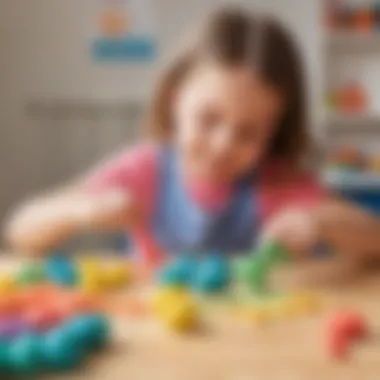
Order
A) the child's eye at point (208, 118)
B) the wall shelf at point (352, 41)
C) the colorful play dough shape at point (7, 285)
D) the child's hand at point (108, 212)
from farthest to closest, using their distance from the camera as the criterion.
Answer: the wall shelf at point (352, 41)
the child's eye at point (208, 118)
the child's hand at point (108, 212)
the colorful play dough shape at point (7, 285)

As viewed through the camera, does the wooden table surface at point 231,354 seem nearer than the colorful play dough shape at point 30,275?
Yes

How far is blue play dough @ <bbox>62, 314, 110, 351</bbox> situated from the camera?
58 centimetres

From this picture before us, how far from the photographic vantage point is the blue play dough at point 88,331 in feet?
1.90

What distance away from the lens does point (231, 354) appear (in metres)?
0.57

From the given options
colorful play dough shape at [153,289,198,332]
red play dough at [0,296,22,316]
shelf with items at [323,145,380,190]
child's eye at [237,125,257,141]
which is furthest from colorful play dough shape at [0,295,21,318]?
shelf with items at [323,145,380,190]

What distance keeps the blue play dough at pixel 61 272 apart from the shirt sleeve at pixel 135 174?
0.22m

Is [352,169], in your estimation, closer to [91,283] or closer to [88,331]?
[91,283]

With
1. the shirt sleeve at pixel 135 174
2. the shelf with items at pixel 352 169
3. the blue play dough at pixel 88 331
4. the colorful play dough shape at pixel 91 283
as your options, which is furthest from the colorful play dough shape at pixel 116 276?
the shelf with items at pixel 352 169

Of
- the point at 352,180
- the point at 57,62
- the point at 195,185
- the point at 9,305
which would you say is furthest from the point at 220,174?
the point at 57,62

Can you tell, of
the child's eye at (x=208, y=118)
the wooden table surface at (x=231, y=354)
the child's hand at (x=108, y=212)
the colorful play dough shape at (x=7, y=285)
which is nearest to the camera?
the wooden table surface at (x=231, y=354)

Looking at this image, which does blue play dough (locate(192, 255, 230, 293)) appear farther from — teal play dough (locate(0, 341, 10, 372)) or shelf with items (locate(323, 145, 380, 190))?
shelf with items (locate(323, 145, 380, 190))

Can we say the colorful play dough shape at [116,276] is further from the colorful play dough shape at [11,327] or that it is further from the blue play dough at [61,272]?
the colorful play dough shape at [11,327]

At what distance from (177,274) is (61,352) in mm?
211

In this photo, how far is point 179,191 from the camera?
41.1 inches
